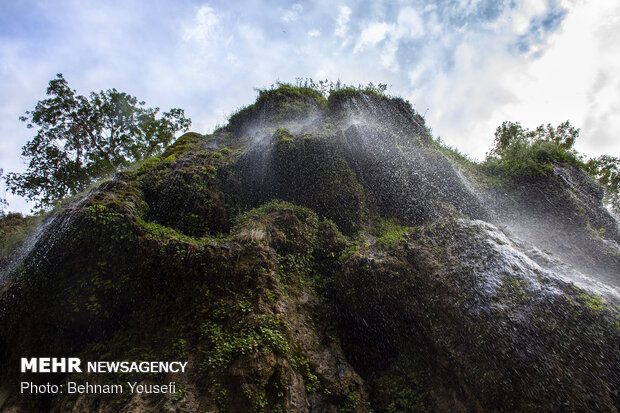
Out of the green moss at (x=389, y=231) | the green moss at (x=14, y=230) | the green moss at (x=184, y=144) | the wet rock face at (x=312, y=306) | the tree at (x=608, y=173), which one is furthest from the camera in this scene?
the tree at (x=608, y=173)

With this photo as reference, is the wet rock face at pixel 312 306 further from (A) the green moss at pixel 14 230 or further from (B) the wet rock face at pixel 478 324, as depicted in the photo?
(A) the green moss at pixel 14 230

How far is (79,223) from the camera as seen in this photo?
774cm

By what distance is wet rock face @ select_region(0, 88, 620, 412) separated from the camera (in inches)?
225

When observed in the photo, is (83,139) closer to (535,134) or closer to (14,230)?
(14,230)

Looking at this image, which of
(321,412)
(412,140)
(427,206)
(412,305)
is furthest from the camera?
(412,140)

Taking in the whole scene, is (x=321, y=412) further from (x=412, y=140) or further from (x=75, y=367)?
(x=412, y=140)

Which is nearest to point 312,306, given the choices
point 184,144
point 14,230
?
point 184,144

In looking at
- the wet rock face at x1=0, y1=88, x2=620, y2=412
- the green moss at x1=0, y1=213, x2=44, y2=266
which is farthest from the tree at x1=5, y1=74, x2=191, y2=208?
the wet rock face at x1=0, y1=88, x2=620, y2=412

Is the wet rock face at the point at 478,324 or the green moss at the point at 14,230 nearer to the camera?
the wet rock face at the point at 478,324

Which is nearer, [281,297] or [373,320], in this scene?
[281,297]

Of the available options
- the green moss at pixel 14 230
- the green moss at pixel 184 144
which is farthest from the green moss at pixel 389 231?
the green moss at pixel 14 230

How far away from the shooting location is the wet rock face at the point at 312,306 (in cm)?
572

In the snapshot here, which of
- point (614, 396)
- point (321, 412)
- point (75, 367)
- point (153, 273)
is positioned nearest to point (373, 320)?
point (321, 412)

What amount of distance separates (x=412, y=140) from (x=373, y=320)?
34.3 ft
